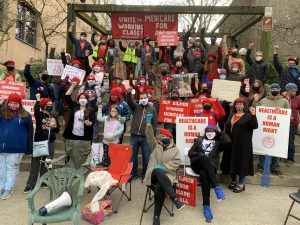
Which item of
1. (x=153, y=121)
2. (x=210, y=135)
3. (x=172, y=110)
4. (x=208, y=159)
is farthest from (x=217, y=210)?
(x=172, y=110)

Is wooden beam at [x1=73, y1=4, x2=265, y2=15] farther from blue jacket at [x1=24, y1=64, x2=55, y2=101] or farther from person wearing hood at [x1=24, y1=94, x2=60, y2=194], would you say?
person wearing hood at [x1=24, y1=94, x2=60, y2=194]

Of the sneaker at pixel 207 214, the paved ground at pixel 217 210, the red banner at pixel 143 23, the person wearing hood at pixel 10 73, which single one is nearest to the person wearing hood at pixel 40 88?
the person wearing hood at pixel 10 73

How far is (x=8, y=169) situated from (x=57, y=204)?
Result: 242cm

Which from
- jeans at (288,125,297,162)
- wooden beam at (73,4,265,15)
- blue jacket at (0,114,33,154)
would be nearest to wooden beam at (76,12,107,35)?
wooden beam at (73,4,265,15)

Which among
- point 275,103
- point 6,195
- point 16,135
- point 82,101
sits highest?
point 275,103

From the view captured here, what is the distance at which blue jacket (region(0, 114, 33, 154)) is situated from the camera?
20.5ft

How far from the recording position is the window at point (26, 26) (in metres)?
17.6

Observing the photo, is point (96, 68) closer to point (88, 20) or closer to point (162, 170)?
point (88, 20)

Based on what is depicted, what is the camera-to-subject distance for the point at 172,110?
26.2 feet

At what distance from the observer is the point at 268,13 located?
29.6ft

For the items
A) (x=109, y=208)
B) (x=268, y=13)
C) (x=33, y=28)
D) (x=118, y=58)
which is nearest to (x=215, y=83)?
(x=268, y=13)

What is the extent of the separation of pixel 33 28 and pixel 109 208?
19.1 metres

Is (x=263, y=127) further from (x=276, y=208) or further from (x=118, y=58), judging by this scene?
(x=118, y=58)

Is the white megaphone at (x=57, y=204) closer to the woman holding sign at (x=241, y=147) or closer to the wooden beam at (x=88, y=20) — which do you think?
the woman holding sign at (x=241, y=147)
